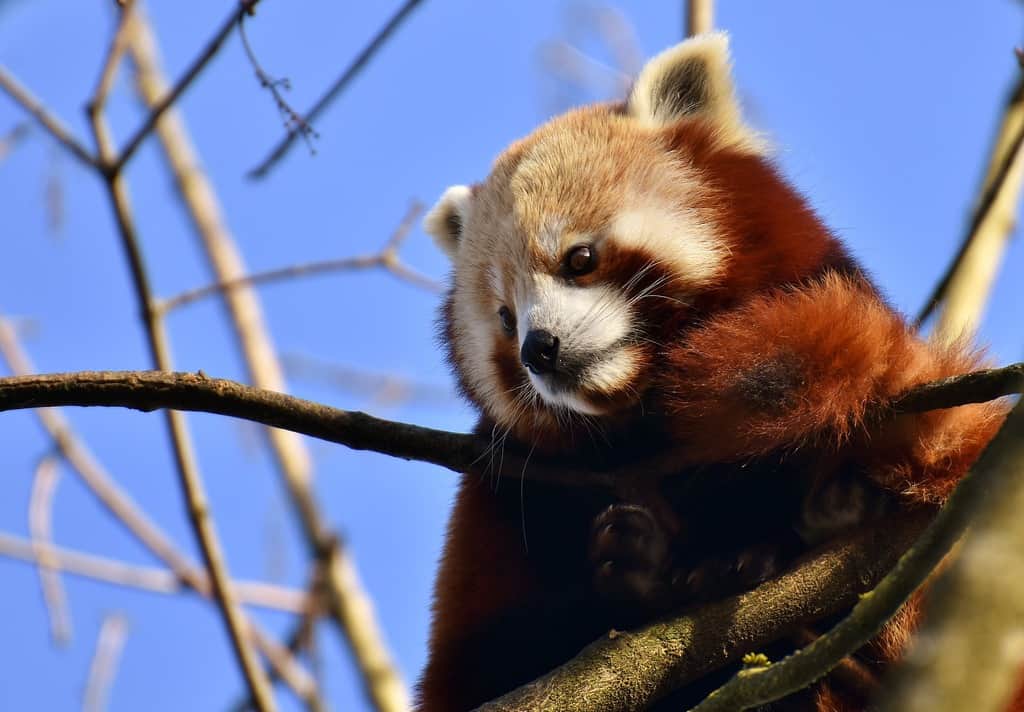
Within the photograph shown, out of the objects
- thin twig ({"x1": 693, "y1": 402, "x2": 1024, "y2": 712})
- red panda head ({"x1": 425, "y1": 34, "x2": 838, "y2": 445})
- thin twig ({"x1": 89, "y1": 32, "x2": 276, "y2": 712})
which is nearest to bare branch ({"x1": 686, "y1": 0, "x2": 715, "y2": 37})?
red panda head ({"x1": 425, "y1": 34, "x2": 838, "y2": 445})

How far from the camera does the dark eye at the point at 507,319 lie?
3.92 meters

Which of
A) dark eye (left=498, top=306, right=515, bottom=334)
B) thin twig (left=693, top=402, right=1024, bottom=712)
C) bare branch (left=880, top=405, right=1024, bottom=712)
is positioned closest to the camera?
bare branch (left=880, top=405, right=1024, bottom=712)

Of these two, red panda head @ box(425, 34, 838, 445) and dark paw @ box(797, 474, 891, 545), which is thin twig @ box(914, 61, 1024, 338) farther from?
dark paw @ box(797, 474, 891, 545)

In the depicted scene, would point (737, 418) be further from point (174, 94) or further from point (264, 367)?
point (264, 367)

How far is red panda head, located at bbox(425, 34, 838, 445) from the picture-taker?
357cm

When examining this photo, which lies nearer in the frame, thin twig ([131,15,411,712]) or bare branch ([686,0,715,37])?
bare branch ([686,0,715,37])

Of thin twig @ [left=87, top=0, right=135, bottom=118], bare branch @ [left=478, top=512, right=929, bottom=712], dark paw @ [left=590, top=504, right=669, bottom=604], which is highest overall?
thin twig @ [left=87, top=0, right=135, bottom=118]

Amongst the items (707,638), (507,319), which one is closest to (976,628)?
(707,638)

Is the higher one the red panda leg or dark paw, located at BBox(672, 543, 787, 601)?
the red panda leg

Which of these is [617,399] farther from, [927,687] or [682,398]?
[927,687]

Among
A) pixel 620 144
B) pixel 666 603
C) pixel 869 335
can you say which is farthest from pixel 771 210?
pixel 666 603

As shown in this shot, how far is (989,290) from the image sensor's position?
5.63 metres

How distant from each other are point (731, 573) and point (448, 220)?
2142mm

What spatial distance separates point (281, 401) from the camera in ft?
8.89
